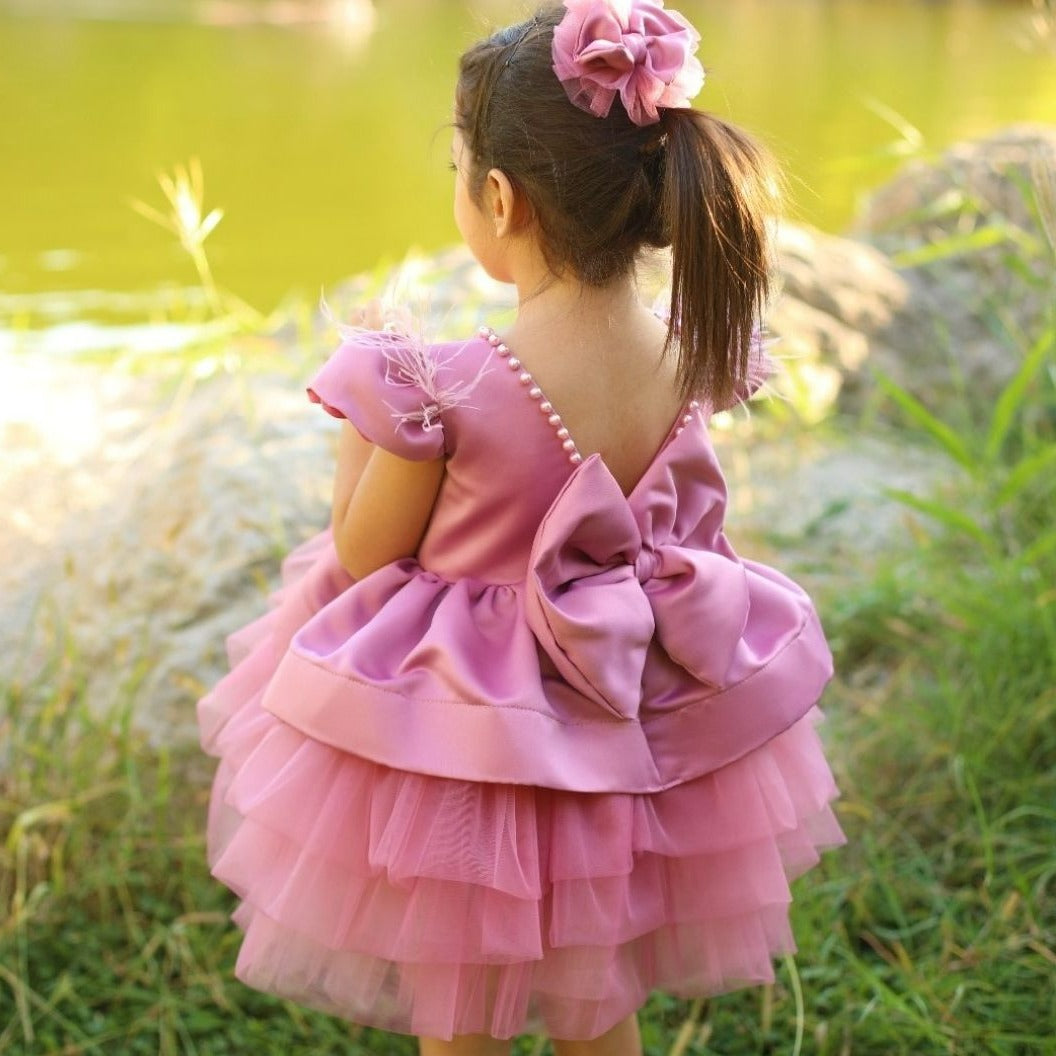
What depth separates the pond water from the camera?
16.2 ft

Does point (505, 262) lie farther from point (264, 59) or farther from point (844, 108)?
point (264, 59)

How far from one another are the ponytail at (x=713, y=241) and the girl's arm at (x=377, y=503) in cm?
26

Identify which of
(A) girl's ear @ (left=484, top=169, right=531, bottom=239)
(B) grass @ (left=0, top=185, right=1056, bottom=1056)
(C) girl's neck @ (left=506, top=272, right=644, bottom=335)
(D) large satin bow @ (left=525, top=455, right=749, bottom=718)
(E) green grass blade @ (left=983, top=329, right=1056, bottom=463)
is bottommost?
(B) grass @ (left=0, top=185, right=1056, bottom=1056)

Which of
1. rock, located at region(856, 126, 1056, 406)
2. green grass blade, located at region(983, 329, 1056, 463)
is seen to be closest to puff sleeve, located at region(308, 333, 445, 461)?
green grass blade, located at region(983, 329, 1056, 463)

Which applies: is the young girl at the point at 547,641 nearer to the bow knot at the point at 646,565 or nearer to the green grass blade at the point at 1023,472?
the bow knot at the point at 646,565

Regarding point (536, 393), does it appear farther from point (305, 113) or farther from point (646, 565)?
point (305, 113)

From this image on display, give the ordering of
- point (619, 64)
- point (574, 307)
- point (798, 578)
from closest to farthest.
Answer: point (619, 64)
point (574, 307)
point (798, 578)

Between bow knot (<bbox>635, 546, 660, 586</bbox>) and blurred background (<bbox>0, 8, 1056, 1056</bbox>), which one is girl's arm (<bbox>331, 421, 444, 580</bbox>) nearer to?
bow knot (<bbox>635, 546, 660, 586</bbox>)

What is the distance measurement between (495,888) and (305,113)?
22.3 ft

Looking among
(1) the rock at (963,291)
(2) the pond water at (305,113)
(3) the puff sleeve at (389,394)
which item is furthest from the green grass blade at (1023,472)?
(3) the puff sleeve at (389,394)

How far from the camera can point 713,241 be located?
50.8 inches

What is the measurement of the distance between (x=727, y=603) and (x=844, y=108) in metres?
7.19

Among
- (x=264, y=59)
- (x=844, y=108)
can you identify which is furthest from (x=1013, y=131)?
(x=264, y=59)

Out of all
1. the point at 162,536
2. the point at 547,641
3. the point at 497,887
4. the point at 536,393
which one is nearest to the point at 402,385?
the point at 536,393
